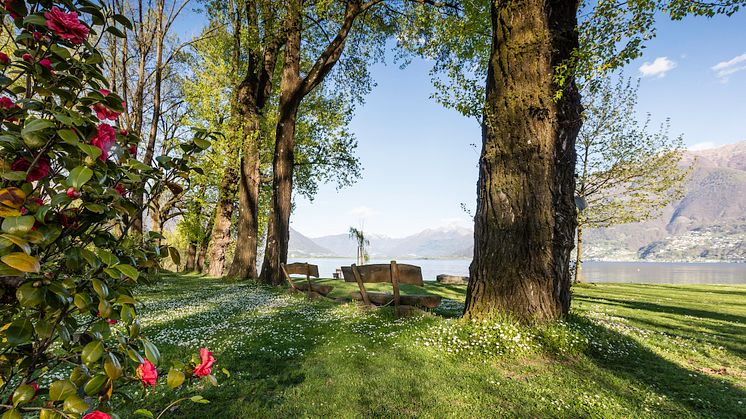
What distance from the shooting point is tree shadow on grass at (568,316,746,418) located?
14.3 ft

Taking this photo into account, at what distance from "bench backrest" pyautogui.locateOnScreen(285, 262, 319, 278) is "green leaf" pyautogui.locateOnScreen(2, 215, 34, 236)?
429 inches

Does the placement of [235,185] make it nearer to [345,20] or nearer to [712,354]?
[345,20]

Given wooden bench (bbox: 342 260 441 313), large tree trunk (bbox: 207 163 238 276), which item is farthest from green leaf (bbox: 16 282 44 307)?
large tree trunk (bbox: 207 163 238 276)

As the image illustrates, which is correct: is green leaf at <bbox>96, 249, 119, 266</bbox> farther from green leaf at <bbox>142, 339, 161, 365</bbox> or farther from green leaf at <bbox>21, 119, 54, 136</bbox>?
green leaf at <bbox>21, 119, 54, 136</bbox>

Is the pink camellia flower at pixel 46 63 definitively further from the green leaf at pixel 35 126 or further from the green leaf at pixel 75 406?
the green leaf at pixel 75 406

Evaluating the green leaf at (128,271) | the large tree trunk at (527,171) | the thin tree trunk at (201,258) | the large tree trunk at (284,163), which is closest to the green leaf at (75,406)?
the green leaf at (128,271)

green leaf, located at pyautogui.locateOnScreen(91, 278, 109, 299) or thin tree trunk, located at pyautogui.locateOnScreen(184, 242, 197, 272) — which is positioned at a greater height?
green leaf, located at pyautogui.locateOnScreen(91, 278, 109, 299)

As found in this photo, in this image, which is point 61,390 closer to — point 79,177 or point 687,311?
point 79,177

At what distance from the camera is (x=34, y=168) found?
152 centimetres

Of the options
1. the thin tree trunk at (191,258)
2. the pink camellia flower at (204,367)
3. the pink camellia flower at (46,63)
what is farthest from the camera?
the thin tree trunk at (191,258)

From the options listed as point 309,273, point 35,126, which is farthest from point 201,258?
point 35,126

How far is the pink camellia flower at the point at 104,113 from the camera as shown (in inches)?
72.1

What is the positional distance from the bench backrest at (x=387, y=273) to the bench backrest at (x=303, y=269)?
2.77 m

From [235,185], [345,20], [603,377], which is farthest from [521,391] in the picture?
[235,185]
